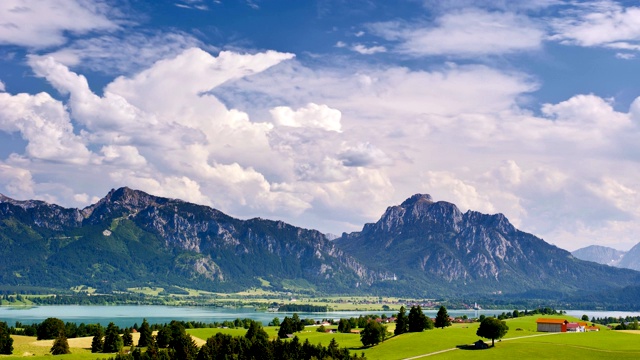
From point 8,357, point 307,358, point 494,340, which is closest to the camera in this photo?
point 307,358

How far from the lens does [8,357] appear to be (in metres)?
137

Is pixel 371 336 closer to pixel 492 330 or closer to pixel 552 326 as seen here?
pixel 492 330

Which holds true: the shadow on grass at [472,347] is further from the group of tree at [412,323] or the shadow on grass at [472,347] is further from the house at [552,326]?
Answer: the house at [552,326]

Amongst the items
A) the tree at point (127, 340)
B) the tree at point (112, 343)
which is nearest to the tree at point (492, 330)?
the tree at point (112, 343)

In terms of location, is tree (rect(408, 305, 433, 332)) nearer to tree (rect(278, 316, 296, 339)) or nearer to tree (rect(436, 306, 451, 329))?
tree (rect(436, 306, 451, 329))

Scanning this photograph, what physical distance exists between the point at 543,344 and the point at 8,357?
348 feet

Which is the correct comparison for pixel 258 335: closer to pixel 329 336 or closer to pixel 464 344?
pixel 329 336

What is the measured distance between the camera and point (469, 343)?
153625 millimetres

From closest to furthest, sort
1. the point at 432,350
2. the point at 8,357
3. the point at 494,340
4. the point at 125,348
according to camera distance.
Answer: the point at 8,357 → the point at 432,350 → the point at 494,340 → the point at 125,348

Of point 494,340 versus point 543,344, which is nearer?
point 543,344

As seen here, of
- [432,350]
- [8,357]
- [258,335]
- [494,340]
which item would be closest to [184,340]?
[258,335]

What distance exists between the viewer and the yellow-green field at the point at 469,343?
440 ft

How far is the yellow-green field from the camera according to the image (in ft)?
440

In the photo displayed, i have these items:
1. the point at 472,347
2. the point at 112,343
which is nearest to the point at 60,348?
the point at 112,343
